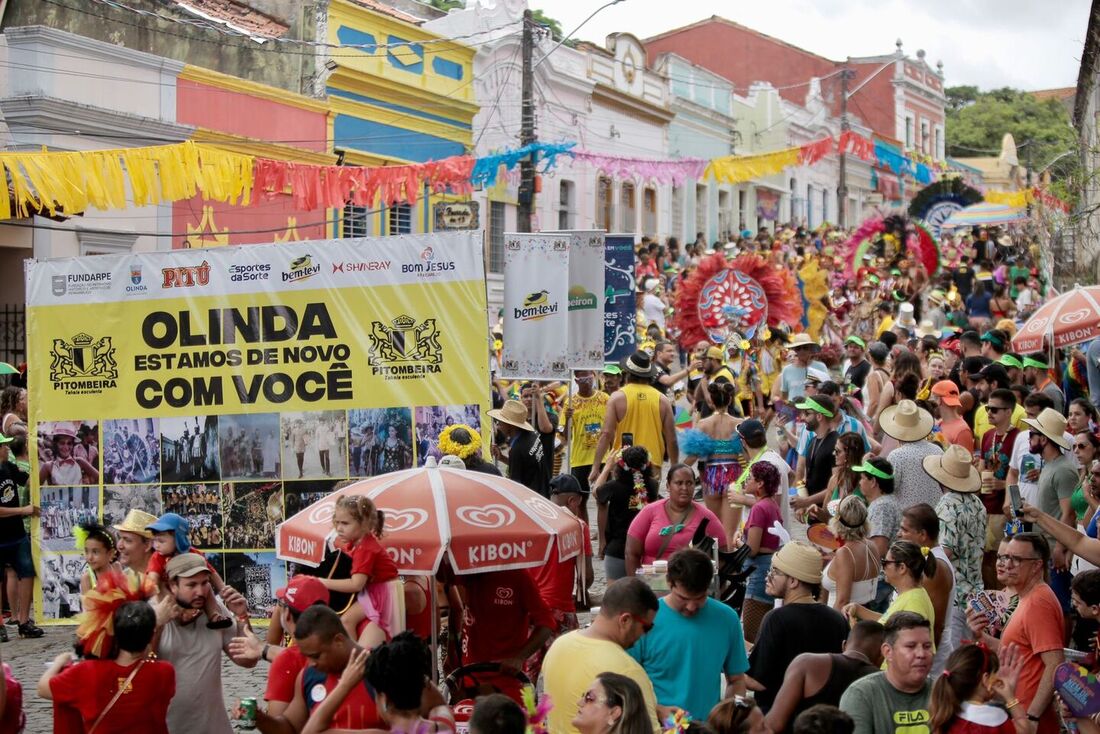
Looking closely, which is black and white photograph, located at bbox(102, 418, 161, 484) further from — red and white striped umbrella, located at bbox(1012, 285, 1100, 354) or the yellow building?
the yellow building

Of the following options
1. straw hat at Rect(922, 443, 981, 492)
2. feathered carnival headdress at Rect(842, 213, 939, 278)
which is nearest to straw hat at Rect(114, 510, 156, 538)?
straw hat at Rect(922, 443, 981, 492)

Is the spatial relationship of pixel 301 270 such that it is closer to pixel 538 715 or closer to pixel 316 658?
pixel 316 658

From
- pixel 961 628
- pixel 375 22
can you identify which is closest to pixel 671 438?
pixel 961 628

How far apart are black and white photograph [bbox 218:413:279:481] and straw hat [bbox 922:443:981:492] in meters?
4.71

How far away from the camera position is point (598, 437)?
1261 centimetres

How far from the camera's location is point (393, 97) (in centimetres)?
2709

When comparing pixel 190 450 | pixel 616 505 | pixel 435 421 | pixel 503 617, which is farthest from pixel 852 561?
pixel 190 450

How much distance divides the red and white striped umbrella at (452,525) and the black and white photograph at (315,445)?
8.79 feet

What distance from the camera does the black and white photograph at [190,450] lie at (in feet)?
33.6

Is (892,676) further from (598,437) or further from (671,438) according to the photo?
(598,437)

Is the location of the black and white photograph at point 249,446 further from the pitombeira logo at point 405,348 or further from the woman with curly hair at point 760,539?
the woman with curly hair at point 760,539

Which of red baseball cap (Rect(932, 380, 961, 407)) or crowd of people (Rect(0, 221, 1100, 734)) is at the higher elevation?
red baseball cap (Rect(932, 380, 961, 407))

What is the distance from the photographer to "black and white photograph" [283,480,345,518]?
10039 millimetres

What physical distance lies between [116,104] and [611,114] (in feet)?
58.4
